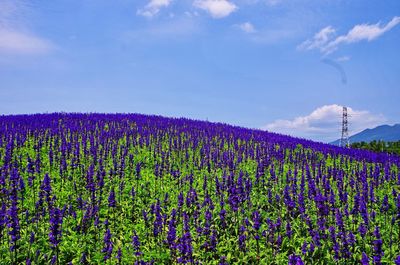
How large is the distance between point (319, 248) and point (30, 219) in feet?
22.5

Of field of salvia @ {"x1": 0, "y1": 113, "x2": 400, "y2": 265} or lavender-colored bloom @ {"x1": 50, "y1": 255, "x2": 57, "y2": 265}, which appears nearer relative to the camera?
lavender-colored bloom @ {"x1": 50, "y1": 255, "x2": 57, "y2": 265}

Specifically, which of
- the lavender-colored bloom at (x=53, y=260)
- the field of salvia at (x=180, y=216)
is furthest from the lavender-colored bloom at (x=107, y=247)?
the lavender-colored bloom at (x=53, y=260)

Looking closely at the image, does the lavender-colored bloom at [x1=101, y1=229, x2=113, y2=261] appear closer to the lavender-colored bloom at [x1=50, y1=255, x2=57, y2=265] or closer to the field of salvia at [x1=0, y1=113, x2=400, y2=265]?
the field of salvia at [x1=0, y1=113, x2=400, y2=265]

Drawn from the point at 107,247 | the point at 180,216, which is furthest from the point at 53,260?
the point at 180,216

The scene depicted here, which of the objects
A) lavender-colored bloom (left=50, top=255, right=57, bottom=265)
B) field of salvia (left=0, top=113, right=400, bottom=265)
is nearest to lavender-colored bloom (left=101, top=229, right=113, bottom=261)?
field of salvia (left=0, top=113, right=400, bottom=265)

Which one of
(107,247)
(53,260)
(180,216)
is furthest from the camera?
(180,216)

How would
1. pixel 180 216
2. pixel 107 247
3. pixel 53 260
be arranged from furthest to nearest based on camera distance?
1. pixel 180 216
2. pixel 107 247
3. pixel 53 260

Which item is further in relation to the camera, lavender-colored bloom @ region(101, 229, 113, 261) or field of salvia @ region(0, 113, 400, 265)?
field of salvia @ region(0, 113, 400, 265)

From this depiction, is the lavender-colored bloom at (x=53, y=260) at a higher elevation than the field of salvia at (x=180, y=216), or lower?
lower

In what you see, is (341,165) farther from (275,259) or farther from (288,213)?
(275,259)

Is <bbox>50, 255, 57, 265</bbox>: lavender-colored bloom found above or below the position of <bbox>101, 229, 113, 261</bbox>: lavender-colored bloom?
below

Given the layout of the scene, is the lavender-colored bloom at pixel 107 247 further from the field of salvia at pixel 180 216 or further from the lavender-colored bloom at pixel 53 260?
the lavender-colored bloom at pixel 53 260

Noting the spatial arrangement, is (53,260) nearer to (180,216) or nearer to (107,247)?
(107,247)

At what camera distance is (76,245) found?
753cm
